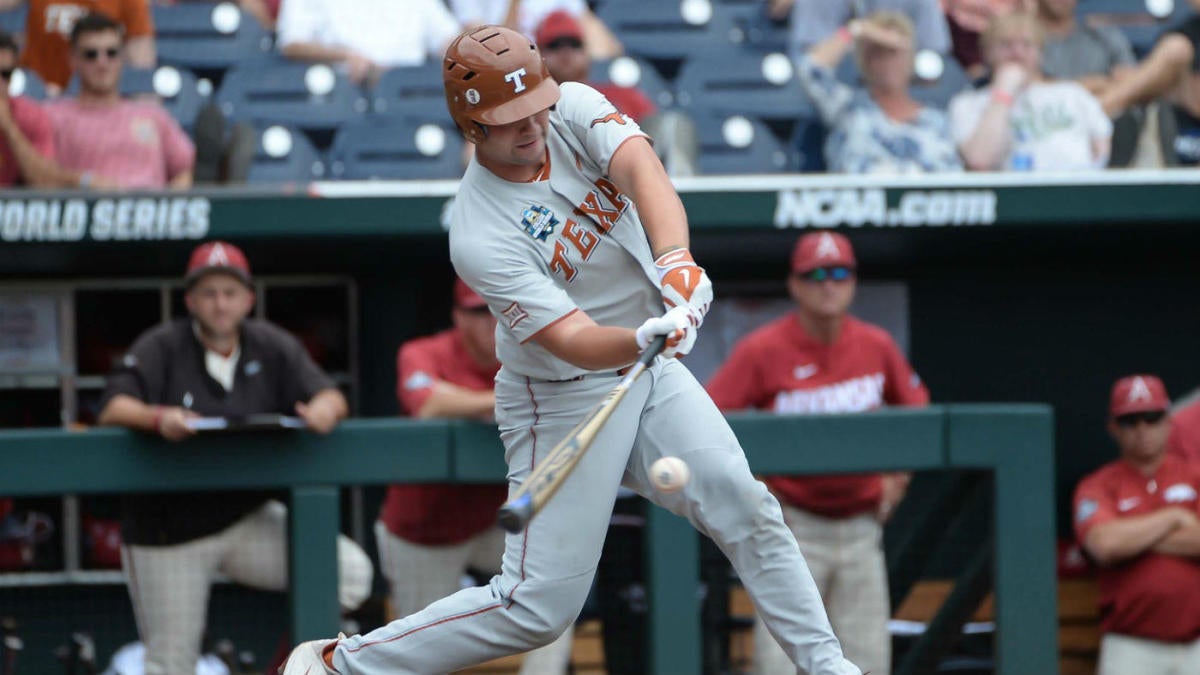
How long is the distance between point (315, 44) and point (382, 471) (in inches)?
108

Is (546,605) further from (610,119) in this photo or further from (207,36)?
(207,36)

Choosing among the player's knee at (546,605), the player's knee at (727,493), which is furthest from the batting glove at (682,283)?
the player's knee at (546,605)

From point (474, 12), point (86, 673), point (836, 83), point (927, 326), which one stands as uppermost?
point (474, 12)

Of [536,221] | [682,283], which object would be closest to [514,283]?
[536,221]

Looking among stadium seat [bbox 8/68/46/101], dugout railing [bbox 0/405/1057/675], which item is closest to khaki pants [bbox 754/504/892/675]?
dugout railing [bbox 0/405/1057/675]

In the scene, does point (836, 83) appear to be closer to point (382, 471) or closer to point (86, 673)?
point (382, 471)

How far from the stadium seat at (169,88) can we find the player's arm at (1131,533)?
3.77 m

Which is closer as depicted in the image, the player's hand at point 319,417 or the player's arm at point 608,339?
the player's arm at point 608,339

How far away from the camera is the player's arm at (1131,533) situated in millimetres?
5504

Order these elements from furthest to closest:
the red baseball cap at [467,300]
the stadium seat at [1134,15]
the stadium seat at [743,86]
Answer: the stadium seat at [1134,15] < the stadium seat at [743,86] < the red baseball cap at [467,300]

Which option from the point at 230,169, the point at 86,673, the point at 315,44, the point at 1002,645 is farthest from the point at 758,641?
the point at 315,44

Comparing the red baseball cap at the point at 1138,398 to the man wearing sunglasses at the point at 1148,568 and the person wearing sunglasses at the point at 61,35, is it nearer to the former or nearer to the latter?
the man wearing sunglasses at the point at 1148,568

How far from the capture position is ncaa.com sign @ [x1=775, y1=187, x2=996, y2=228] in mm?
5965

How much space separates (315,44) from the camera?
7.14 m
